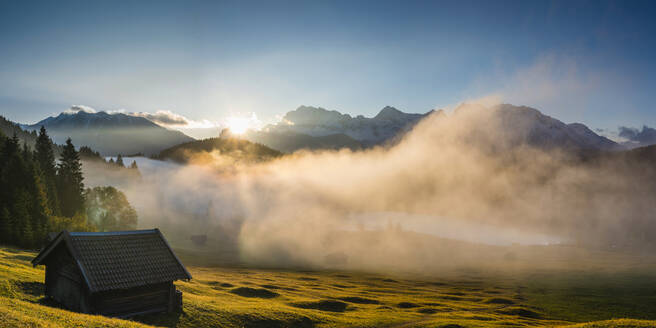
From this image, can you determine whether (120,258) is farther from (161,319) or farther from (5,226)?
(5,226)

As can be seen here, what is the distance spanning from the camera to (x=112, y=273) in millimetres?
34125

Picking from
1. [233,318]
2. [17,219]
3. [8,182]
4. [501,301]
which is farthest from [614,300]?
[8,182]

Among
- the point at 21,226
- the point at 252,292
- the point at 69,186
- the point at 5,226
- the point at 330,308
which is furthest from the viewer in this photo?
the point at 69,186

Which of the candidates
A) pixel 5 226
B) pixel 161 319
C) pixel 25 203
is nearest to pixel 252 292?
pixel 161 319

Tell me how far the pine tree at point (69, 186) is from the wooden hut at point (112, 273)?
293 ft

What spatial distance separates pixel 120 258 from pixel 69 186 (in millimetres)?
100636

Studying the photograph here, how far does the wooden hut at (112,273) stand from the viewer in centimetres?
3338

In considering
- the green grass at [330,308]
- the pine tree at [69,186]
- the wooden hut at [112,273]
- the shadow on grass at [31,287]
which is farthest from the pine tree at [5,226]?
the wooden hut at [112,273]

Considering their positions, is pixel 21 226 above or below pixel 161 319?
above

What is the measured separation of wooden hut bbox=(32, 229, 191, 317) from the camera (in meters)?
33.4

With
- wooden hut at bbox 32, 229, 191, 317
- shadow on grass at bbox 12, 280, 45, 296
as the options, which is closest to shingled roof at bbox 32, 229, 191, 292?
wooden hut at bbox 32, 229, 191, 317

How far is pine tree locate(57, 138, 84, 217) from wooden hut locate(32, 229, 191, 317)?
8930 centimetres

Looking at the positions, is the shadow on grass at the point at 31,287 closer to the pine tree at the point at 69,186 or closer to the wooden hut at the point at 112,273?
the wooden hut at the point at 112,273

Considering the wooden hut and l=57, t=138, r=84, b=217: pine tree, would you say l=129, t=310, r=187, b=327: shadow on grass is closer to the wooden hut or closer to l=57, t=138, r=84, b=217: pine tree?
the wooden hut
